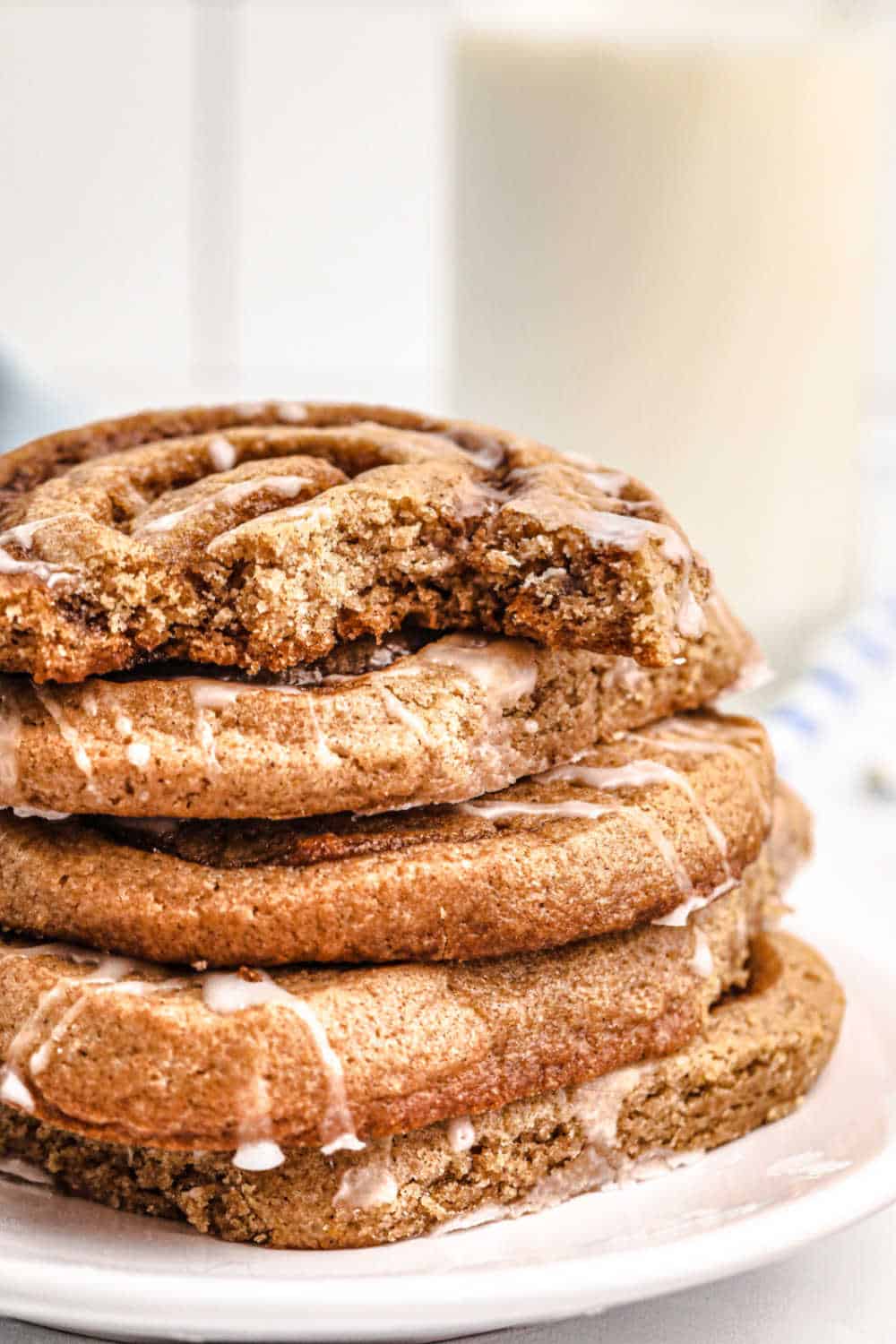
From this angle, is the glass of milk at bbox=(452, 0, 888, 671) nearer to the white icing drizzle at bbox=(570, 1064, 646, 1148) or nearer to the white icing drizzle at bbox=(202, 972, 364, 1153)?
the white icing drizzle at bbox=(570, 1064, 646, 1148)

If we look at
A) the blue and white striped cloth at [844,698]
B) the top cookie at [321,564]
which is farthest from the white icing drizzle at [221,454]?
the blue and white striped cloth at [844,698]

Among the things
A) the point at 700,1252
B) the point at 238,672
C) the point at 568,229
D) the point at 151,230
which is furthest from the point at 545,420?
the point at 151,230

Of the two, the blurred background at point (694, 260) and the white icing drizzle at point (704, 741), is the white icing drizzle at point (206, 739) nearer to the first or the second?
the white icing drizzle at point (704, 741)

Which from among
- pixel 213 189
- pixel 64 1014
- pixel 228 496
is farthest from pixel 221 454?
pixel 213 189

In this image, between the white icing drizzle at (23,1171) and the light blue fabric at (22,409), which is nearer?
the white icing drizzle at (23,1171)

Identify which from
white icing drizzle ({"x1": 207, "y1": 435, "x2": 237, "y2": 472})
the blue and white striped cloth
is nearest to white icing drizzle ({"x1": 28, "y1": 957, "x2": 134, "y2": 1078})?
white icing drizzle ({"x1": 207, "y1": 435, "x2": 237, "y2": 472})

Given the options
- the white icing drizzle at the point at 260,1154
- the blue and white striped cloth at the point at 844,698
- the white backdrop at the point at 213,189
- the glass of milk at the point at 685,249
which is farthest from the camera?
the white backdrop at the point at 213,189

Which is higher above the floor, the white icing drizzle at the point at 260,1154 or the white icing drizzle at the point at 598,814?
the white icing drizzle at the point at 598,814
